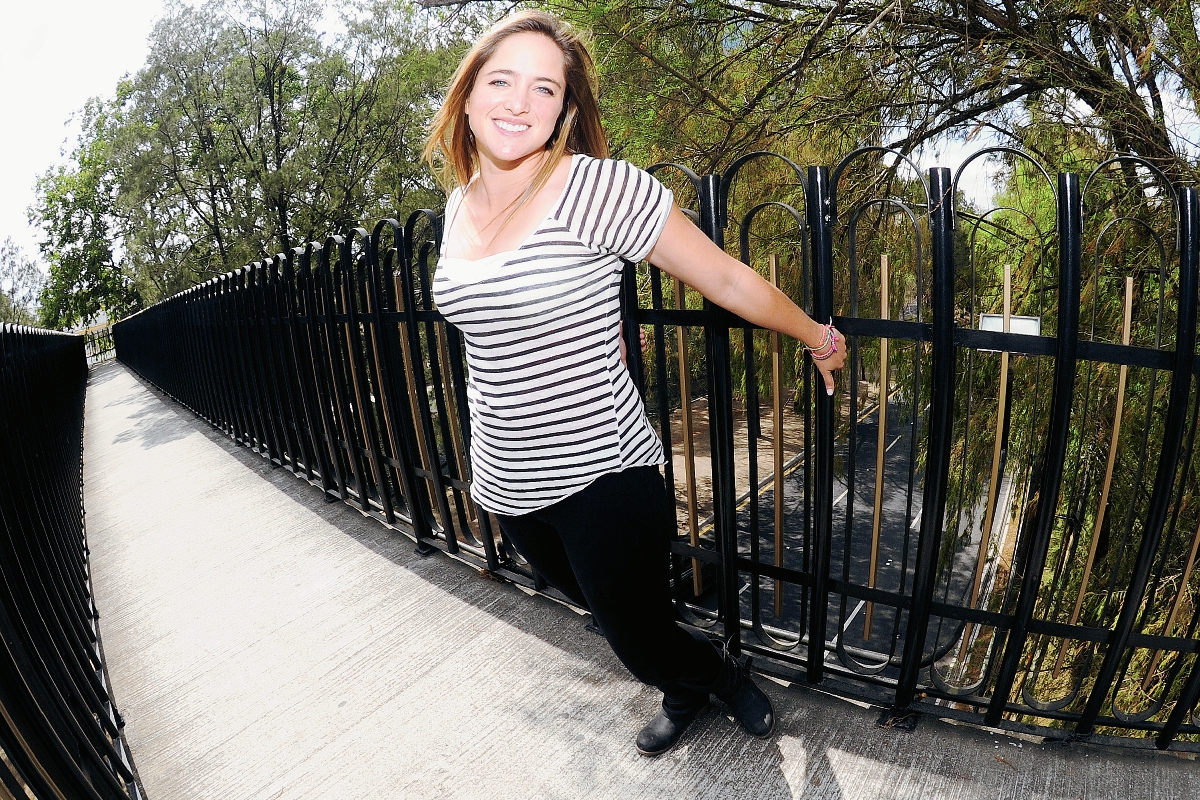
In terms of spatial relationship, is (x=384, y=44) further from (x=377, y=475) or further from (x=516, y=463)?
(x=516, y=463)

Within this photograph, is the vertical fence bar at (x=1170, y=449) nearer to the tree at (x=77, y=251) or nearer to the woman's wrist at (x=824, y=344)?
the woman's wrist at (x=824, y=344)

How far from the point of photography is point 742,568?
2453mm

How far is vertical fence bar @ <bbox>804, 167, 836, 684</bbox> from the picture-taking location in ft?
6.50

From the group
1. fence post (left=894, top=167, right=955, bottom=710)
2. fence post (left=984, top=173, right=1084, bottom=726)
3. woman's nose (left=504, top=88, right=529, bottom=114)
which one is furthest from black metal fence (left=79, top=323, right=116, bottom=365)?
fence post (left=984, top=173, right=1084, bottom=726)

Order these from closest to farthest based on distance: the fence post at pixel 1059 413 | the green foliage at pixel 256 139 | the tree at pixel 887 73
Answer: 1. the fence post at pixel 1059 413
2. the tree at pixel 887 73
3. the green foliage at pixel 256 139

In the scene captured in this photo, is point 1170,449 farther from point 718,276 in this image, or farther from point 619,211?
point 619,211

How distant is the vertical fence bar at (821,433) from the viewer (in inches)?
78.0

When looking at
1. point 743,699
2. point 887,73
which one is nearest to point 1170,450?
point 743,699

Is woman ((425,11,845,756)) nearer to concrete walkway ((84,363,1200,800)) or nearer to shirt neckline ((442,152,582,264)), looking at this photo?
shirt neckline ((442,152,582,264))

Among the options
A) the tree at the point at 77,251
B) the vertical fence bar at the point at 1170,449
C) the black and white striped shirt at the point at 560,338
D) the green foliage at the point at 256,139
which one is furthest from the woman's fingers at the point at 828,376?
the tree at the point at 77,251

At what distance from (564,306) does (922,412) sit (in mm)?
5161

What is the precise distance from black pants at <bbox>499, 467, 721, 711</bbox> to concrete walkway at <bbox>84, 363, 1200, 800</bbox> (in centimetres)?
33

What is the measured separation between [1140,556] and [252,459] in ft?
18.3

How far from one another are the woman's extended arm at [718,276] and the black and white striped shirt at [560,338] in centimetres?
4
